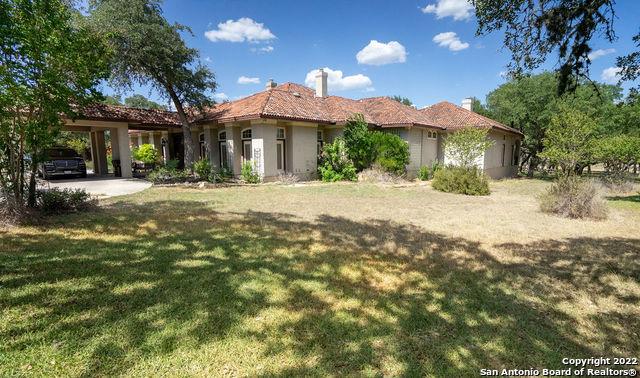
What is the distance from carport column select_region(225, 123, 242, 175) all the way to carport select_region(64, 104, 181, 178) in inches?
182

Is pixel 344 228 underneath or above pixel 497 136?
underneath

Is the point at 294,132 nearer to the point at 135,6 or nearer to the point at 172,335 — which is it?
the point at 135,6

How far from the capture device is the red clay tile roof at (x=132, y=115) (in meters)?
16.9

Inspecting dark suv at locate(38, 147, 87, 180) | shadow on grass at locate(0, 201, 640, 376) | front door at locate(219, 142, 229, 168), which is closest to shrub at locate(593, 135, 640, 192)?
shadow on grass at locate(0, 201, 640, 376)

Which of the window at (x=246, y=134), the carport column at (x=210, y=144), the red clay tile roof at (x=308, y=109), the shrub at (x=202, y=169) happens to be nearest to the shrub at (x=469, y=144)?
the red clay tile roof at (x=308, y=109)

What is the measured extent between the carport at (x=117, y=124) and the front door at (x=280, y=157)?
732 centimetres

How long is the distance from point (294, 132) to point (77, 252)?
13.3 metres

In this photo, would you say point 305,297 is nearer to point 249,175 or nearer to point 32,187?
point 32,187

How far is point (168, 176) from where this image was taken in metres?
15.9

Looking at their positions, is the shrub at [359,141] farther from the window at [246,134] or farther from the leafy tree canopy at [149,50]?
the leafy tree canopy at [149,50]

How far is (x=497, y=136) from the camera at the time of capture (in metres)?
23.6

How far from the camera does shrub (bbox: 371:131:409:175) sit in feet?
60.2

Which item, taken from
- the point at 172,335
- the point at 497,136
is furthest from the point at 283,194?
the point at 497,136

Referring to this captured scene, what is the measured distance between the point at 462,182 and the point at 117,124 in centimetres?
1859
